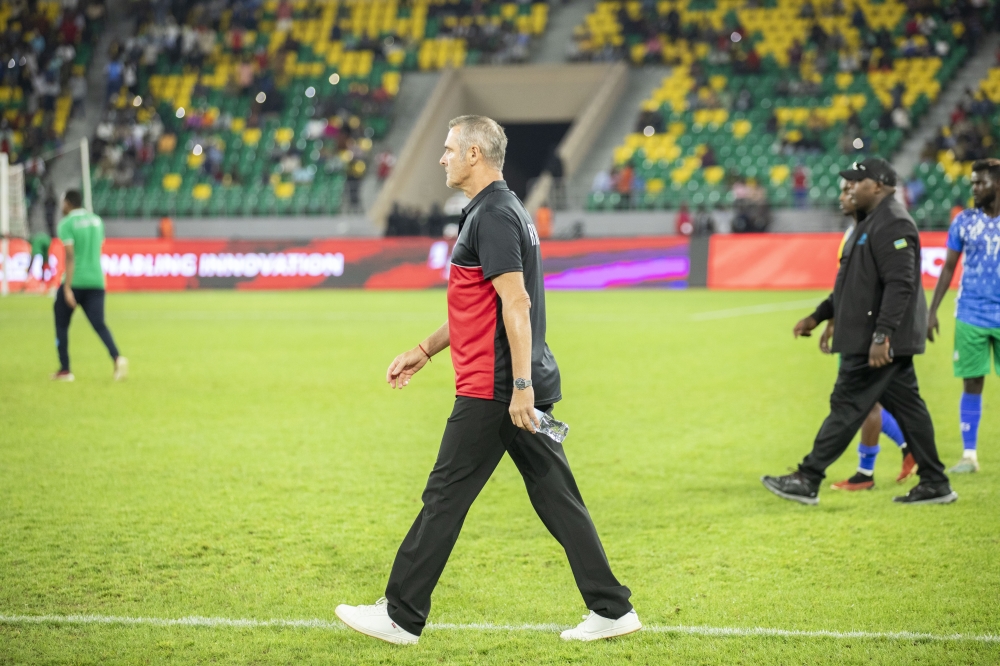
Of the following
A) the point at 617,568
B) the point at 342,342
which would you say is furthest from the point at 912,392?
the point at 342,342

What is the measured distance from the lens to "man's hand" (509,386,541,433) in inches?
158

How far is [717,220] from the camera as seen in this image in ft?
94.2

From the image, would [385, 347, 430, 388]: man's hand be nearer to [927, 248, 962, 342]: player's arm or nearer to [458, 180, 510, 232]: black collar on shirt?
[458, 180, 510, 232]: black collar on shirt

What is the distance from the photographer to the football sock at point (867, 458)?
6941mm

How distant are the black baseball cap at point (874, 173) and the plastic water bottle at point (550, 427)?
309 cm

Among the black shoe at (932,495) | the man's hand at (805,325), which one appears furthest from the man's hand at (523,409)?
the black shoe at (932,495)

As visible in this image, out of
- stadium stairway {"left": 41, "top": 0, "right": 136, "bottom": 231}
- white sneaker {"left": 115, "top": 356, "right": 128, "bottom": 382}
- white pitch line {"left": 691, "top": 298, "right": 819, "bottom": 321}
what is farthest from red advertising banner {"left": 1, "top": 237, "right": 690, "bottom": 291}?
white sneaker {"left": 115, "top": 356, "right": 128, "bottom": 382}

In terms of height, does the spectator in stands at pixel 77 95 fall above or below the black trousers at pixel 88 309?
above

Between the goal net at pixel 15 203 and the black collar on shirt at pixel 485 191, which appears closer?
the black collar on shirt at pixel 485 191

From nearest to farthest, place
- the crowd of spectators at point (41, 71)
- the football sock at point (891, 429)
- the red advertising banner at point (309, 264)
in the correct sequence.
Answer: the football sock at point (891, 429)
the red advertising banner at point (309, 264)
the crowd of spectators at point (41, 71)

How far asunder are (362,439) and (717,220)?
21.6 meters

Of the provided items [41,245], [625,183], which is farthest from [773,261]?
[41,245]

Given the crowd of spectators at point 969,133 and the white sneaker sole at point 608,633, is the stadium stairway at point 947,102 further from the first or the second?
the white sneaker sole at point 608,633

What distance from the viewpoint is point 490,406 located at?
4.18 meters
